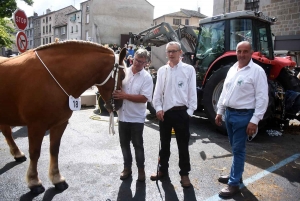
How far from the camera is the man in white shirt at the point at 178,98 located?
10.8 ft

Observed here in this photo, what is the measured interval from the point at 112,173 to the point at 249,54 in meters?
2.48

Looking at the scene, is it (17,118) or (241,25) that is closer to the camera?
(17,118)

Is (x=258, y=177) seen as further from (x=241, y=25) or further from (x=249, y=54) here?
(x=241, y=25)

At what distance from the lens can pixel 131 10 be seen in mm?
39875

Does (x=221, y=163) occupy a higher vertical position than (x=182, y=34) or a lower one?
lower

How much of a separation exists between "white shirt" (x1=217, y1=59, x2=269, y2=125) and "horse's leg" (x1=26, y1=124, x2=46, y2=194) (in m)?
2.31

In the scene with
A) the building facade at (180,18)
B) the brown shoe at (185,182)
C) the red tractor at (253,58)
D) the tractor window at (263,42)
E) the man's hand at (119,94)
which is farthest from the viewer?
the building facade at (180,18)

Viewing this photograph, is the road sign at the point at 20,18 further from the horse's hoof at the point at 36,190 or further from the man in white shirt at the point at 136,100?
the horse's hoof at the point at 36,190

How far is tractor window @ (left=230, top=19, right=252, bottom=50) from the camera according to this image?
19.6 feet

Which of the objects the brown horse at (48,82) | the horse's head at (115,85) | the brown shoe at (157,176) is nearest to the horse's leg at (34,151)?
the brown horse at (48,82)

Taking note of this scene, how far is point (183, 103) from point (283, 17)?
12697 millimetres

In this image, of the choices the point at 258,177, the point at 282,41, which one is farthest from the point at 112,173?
the point at 282,41

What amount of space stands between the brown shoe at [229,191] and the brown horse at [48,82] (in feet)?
5.63

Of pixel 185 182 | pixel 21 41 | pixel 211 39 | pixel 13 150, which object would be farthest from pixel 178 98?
pixel 21 41
